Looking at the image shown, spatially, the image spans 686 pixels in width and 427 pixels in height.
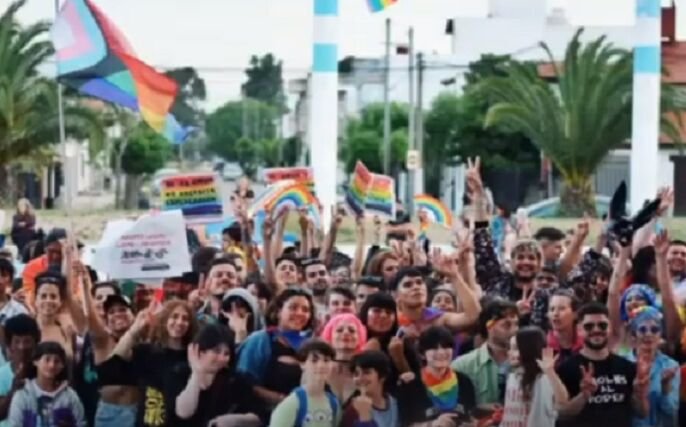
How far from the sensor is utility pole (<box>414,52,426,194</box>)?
1645 inches

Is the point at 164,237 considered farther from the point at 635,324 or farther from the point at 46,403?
the point at 635,324

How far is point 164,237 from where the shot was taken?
367 inches

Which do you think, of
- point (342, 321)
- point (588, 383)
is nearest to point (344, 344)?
point (342, 321)

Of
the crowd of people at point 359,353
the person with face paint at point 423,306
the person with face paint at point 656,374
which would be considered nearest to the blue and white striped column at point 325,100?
the crowd of people at point 359,353

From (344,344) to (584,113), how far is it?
86.1 feet

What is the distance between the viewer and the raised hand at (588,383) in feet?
23.9

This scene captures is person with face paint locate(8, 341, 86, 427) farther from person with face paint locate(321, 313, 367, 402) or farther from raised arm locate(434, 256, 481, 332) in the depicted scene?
raised arm locate(434, 256, 481, 332)

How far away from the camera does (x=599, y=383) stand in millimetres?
7332

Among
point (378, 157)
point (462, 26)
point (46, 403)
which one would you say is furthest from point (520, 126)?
point (46, 403)

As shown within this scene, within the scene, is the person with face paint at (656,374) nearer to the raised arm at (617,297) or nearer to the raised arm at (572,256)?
the raised arm at (617,297)

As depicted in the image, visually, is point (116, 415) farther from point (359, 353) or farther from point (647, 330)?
point (647, 330)

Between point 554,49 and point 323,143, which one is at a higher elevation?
point 554,49

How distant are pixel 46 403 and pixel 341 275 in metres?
3.51

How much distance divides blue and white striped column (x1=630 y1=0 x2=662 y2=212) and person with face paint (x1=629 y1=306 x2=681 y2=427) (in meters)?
15.3
